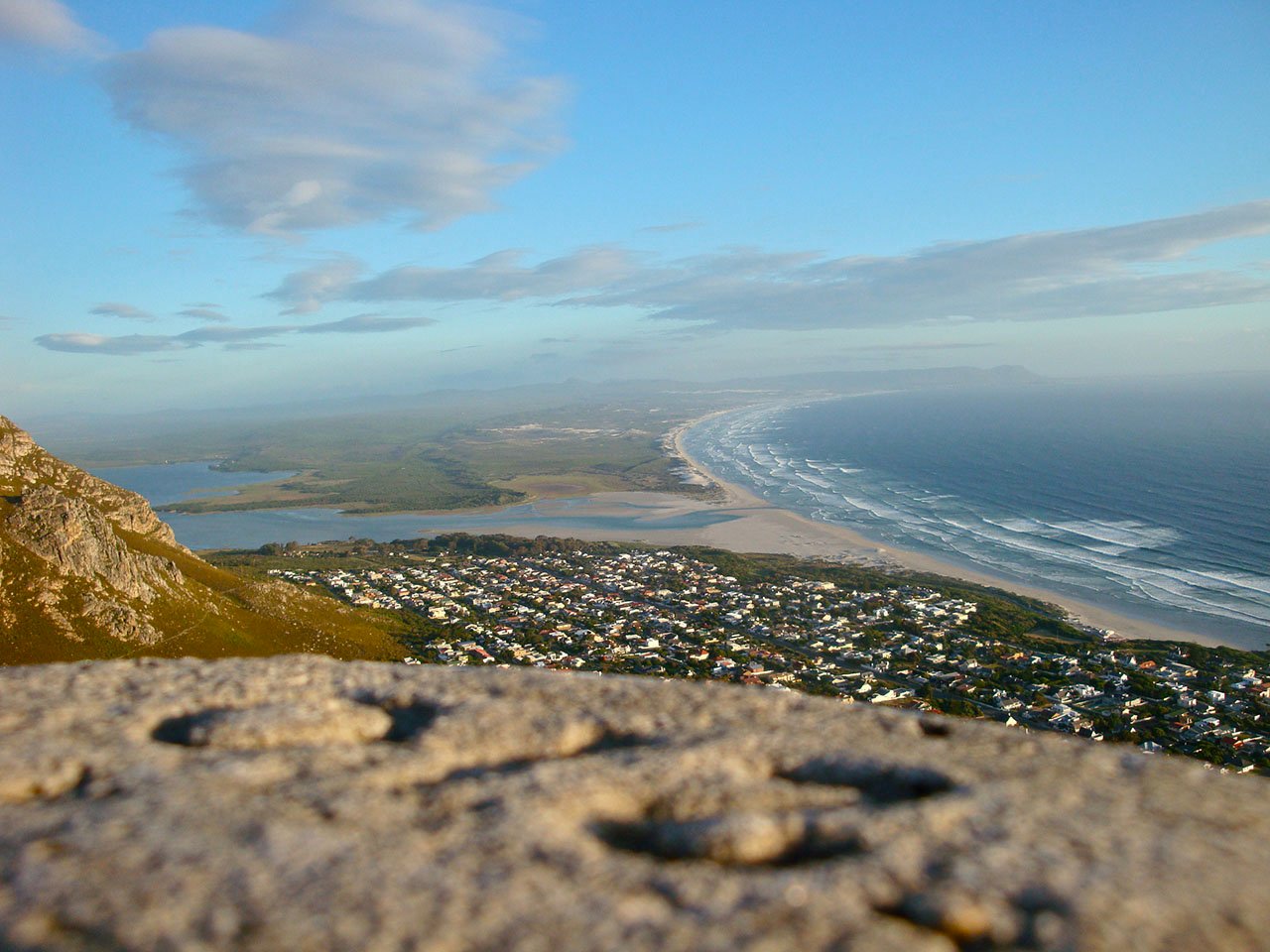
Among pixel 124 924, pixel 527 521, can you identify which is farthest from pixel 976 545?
pixel 124 924

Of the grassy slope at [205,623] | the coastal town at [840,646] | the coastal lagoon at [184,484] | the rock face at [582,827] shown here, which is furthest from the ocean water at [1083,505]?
the coastal lagoon at [184,484]

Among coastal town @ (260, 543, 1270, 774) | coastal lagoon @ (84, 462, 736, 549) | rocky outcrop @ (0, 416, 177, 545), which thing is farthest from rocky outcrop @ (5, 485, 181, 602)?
coastal lagoon @ (84, 462, 736, 549)

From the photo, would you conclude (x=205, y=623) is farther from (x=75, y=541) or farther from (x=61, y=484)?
(x=61, y=484)

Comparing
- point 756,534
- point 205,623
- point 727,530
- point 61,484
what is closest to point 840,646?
point 205,623

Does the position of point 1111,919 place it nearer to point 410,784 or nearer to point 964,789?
point 964,789

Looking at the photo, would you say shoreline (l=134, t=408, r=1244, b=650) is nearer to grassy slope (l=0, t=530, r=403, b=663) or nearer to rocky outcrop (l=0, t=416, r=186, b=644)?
grassy slope (l=0, t=530, r=403, b=663)
